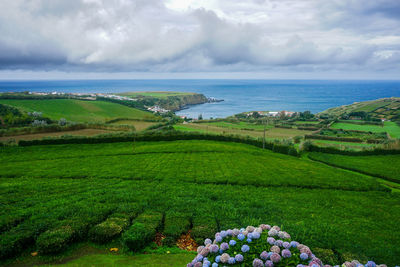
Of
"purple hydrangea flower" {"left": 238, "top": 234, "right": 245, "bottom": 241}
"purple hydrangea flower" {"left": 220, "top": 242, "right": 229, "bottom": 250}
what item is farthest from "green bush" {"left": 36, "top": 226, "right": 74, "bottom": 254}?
"purple hydrangea flower" {"left": 238, "top": 234, "right": 245, "bottom": 241}

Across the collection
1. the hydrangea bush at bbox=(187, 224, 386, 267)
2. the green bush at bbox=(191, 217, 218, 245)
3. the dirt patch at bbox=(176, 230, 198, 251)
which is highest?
the hydrangea bush at bbox=(187, 224, 386, 267)

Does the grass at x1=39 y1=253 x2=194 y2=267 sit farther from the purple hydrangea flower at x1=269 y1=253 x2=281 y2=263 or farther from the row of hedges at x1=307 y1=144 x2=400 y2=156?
the row of hedges at x1=307 y1=144 x2=400 y2=156

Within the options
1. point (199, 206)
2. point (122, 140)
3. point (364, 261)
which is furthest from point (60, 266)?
point (122, 140)

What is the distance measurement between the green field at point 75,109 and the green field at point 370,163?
2246 inches

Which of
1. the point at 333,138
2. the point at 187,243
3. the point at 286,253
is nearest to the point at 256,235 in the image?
the point at 286,253

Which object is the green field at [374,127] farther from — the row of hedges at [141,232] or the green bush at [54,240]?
the green bush at [54,240]

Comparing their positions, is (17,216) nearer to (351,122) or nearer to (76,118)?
(76,118)

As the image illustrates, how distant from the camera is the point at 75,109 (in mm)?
87125

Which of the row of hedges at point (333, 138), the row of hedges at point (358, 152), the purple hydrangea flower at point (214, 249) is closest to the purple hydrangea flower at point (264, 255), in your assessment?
the purple hydrangea flower at point (214, 249)

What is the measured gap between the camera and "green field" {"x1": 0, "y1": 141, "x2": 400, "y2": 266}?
997 cm

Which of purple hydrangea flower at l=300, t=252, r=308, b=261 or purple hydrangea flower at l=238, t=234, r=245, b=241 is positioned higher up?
purple hydrangea flower at l=238, t=234, r=245, b=241

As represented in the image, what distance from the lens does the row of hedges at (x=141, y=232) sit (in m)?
8.64

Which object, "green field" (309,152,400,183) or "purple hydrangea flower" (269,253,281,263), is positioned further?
"green field" (309,152,400,183)

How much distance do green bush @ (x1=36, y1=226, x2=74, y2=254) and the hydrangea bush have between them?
5689 millimetres
